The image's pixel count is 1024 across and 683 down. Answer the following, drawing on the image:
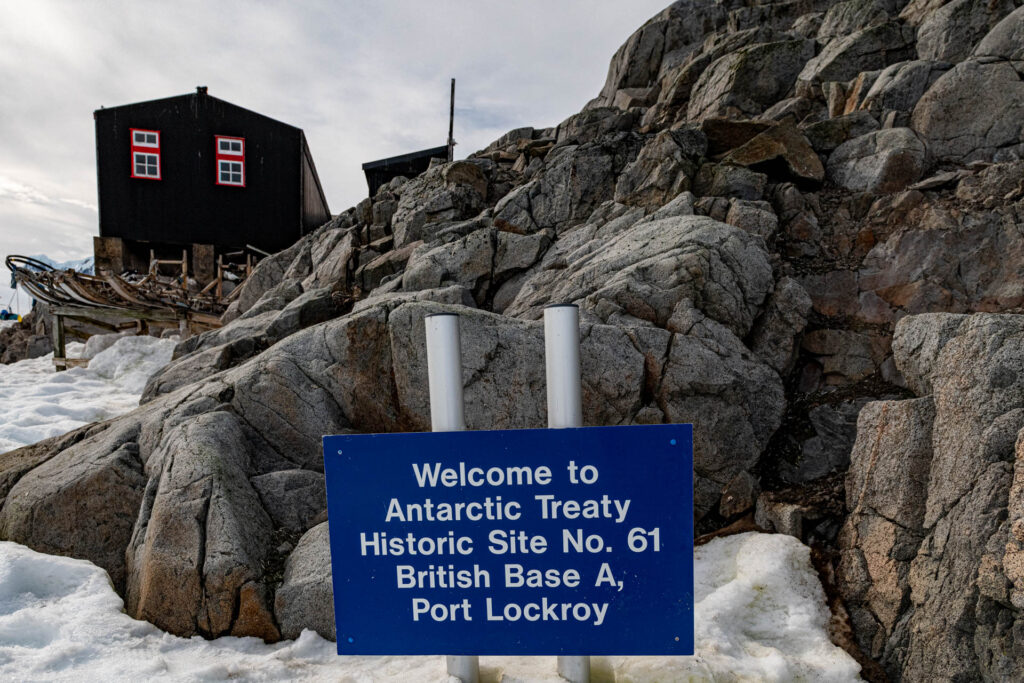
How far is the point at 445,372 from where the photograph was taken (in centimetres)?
311

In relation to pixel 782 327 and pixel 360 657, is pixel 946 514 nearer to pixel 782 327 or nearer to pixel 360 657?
pixel 782 327

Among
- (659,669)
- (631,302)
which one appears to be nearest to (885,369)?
(631,302)

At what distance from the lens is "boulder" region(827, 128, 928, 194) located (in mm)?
10477

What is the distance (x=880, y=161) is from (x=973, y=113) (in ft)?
8.42

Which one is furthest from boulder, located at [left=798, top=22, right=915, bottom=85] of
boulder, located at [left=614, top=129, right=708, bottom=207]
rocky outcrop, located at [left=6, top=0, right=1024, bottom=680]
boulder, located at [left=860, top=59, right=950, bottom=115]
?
boulder, located at [left=614, top=129, right=708, bottom=207]

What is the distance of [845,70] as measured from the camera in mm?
16484

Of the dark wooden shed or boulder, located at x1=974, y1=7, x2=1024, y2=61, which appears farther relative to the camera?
the dark wooden shed

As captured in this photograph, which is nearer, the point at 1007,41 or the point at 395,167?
the point at 1007,41

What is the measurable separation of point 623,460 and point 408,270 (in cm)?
1050

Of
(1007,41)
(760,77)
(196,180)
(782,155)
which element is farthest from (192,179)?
(1007,41)

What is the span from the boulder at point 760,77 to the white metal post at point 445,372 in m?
18.5

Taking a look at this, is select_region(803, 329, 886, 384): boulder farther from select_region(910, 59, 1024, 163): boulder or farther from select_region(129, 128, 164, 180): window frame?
select_region(129, 128, 164, 180): window frame

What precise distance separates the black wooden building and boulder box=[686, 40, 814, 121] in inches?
934

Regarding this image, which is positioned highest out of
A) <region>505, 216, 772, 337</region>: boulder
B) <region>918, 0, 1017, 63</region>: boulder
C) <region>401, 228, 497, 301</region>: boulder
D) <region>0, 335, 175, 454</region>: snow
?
<region>918, 0, 1017, 63</region>: boulder
